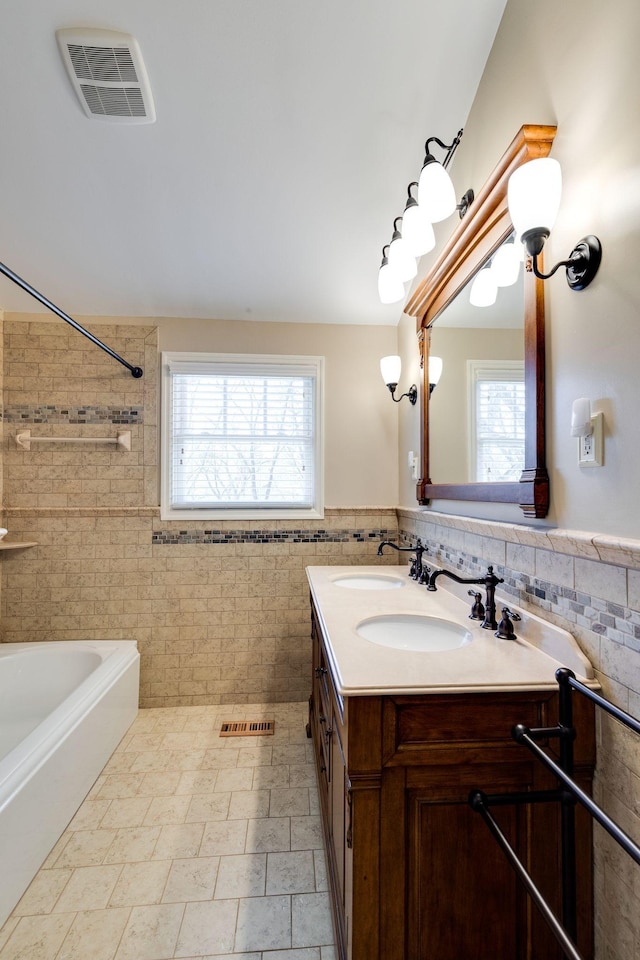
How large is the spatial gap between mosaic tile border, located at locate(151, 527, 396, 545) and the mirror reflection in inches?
35.2

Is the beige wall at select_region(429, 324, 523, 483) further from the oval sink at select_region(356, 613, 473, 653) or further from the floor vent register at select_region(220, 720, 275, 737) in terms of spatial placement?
the floor vent register at select_region(220, 720, 275, 737)

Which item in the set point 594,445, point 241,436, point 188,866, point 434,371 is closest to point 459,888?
point 594,445

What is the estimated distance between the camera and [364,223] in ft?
6.78

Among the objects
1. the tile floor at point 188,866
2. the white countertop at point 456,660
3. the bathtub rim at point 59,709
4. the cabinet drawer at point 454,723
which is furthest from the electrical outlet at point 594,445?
the bathtub rim at point 59,709

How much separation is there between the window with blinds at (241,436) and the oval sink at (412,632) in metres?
1.30

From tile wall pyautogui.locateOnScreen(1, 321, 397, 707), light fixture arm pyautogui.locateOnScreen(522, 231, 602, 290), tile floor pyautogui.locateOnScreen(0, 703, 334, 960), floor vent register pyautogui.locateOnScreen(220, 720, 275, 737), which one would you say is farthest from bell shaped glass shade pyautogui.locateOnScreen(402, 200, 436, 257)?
floor vent register pyautogui.locateOnScreen(220, 720, 275, 737)

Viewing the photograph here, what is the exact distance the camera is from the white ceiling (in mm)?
1386

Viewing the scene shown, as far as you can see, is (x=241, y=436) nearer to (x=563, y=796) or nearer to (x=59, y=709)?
(x=59, y=709)

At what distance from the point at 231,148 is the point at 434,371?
1238mm

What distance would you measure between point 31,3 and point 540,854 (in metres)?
2.65

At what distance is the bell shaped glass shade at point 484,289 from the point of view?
1.40m

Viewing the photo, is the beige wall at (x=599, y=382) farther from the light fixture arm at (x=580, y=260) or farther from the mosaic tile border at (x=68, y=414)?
the mosaic tile border at (x=68, y=414)

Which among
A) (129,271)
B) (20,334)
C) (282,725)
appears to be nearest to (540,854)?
(282,725)

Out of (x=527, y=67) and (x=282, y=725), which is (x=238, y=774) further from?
(x=527, y=67)
